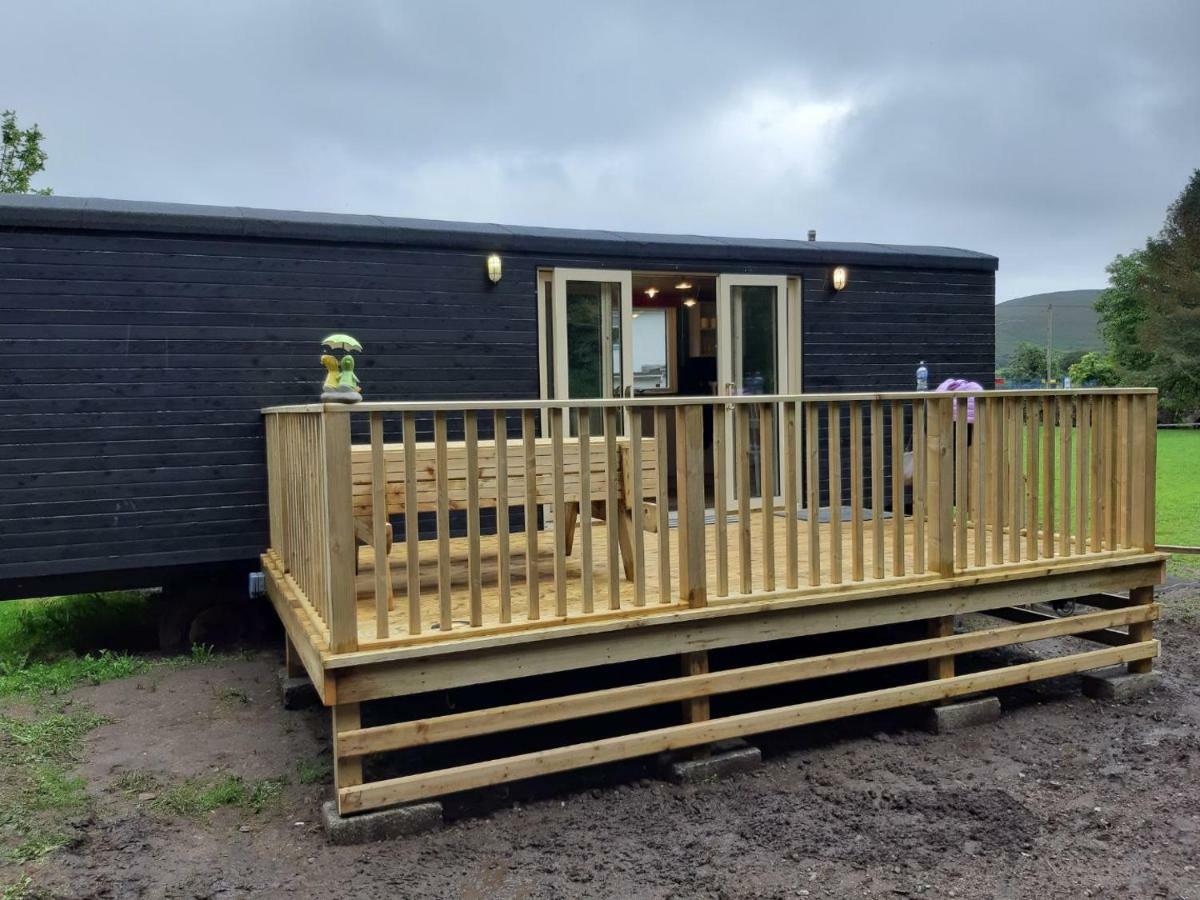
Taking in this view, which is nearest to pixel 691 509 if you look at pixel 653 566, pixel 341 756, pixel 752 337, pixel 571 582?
pixel 571 582

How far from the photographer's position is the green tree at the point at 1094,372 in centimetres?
4312

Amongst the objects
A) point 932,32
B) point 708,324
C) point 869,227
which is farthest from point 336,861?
point 869,227

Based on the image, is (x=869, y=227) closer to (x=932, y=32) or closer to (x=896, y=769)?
(x=932, y=32)

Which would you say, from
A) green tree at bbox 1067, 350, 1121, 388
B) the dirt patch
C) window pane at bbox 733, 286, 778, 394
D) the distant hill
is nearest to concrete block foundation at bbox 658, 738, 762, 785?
the dirt patch

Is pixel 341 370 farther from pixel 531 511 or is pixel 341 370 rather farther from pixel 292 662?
pixel 531 511

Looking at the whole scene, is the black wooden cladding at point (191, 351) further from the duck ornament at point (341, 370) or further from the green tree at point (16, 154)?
the green tree at point (16, 154)

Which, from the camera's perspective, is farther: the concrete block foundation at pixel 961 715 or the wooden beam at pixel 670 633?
the concrete block foundation at pixel 961 715

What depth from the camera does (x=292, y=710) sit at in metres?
4.43

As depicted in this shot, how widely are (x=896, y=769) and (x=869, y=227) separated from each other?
8113cm

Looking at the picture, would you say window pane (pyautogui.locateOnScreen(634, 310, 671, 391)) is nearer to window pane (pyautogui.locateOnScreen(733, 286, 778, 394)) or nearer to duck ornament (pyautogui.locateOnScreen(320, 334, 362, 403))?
window pane (pyautogui.locateOnScreen(733, 286, 778, 394))

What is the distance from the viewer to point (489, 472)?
3904mm

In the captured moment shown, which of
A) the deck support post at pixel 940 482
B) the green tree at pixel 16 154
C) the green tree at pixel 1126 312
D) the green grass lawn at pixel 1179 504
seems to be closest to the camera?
the deck support post at pixel 940 482

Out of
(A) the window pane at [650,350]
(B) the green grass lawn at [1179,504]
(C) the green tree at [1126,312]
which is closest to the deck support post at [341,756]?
(A) the window pane at [650,350]

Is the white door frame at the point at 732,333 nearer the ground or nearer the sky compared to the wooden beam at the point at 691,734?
nearer the sky
